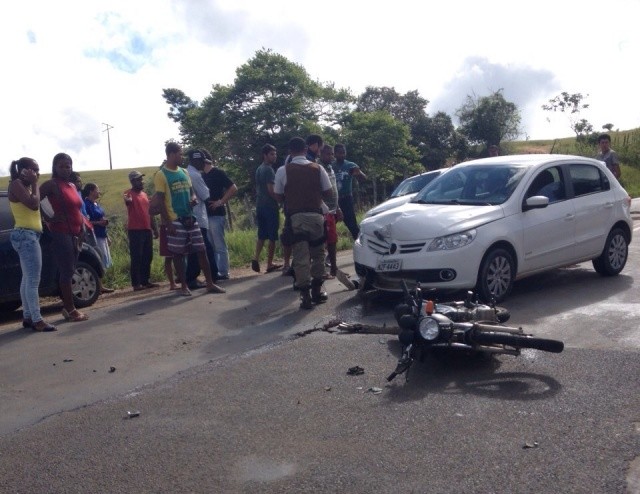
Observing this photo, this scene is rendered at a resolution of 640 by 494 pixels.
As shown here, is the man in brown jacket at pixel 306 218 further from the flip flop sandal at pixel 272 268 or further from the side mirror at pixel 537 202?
the flip flop sandal at pixel 272 268

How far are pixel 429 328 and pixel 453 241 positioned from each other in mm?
2431

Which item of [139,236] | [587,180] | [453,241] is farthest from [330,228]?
[587,180]

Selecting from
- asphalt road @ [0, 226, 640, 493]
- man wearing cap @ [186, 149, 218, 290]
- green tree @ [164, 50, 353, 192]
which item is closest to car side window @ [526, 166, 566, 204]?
asphalt road @ [0, 226, 640, 493]

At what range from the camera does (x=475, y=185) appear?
9.35 metres

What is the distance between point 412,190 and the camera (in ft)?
45.9

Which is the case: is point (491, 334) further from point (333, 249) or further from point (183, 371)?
point (333, 249)

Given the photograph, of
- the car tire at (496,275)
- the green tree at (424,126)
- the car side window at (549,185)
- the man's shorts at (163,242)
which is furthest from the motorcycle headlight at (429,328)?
the green tree at (424,126)

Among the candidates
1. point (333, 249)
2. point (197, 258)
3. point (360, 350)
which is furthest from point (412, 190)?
point (360, 350)

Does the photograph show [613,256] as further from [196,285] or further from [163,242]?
[163,242]

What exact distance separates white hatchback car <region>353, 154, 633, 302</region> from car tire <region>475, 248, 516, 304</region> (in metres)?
0.01

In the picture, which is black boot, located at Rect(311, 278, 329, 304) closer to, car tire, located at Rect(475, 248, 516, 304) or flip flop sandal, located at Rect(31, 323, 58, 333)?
car tire, located at Rect(475, 248, 516, 304)

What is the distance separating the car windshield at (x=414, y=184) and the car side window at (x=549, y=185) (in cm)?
445

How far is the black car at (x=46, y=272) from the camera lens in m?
9.20

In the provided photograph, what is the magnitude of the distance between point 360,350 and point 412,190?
24.4 feet
